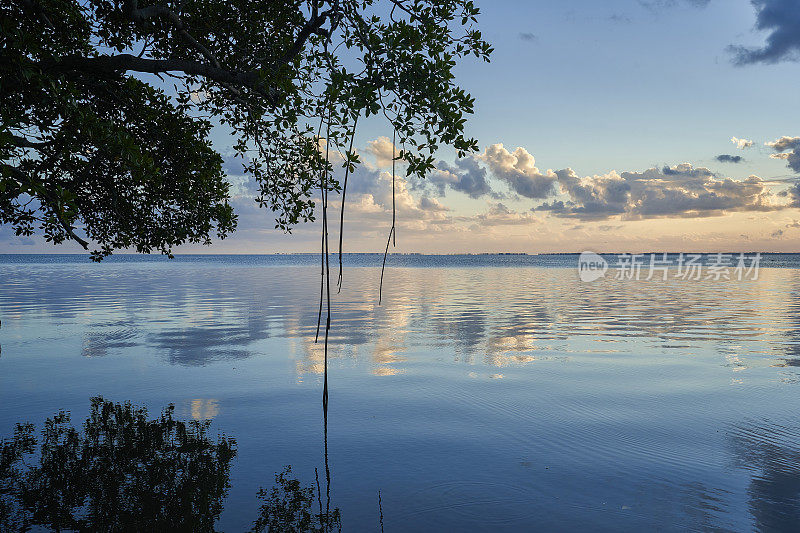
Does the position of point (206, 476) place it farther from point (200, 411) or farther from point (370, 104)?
point (370, 104)

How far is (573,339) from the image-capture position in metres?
18.6

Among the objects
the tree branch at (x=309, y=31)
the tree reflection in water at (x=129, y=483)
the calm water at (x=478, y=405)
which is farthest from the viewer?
the tree branch at (x=309, y=31)

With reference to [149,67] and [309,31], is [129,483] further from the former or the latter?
[309,31]

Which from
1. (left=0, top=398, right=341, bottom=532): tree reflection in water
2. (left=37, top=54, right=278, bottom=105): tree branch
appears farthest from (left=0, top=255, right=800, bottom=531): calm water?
(left=37, top=54, right=278, bottom=105): tree branch

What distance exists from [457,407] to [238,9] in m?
10.3

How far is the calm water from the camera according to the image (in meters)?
6.63

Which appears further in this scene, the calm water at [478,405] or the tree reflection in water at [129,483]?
the calm water at [478,405]

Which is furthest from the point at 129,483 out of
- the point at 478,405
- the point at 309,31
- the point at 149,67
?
the point at 309,31

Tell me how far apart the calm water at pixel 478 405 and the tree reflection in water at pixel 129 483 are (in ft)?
0.97

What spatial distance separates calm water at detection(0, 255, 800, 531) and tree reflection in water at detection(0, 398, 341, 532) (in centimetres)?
30

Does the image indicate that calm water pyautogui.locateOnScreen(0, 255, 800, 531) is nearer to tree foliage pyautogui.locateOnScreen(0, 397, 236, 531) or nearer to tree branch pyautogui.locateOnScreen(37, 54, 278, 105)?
tree foliage pyautogui.locateOnScreen(0, 397, 236, 531)

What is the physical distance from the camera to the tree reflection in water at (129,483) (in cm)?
613

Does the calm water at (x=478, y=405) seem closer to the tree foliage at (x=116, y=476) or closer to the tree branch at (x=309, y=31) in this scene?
the tree foliage at (x=116, y=476)

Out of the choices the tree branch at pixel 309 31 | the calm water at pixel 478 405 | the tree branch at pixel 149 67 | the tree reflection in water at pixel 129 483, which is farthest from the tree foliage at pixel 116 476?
the tree branch at pixel 309 31
